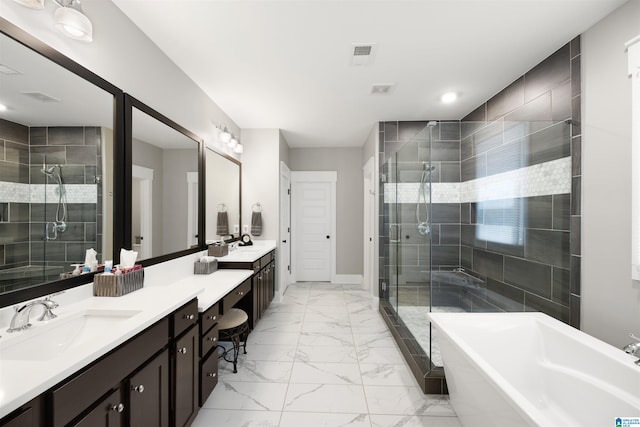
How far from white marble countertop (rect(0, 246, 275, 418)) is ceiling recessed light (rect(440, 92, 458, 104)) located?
285 cm

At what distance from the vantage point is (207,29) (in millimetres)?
1819

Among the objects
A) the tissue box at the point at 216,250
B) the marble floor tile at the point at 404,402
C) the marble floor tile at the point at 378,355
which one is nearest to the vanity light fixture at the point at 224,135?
the tissue box at the point at 216,250

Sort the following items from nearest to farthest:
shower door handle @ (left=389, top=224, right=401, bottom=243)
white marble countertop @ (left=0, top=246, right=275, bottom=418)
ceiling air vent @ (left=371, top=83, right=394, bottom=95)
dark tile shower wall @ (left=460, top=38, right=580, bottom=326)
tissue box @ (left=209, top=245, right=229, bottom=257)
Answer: white marble countertop @ (left=0, top=246, right=275, bottom=418)
dark tile shower wall @ (left=460, top=38, right=580, bottom=326)
ceiling air vent @ (left=371, top=83, right=394, bottom=95)
tissue box @ (left=209, top=245, right=229, bottom=257)
shower door handle @ (left=389, top=224, right=401, bottom=243)

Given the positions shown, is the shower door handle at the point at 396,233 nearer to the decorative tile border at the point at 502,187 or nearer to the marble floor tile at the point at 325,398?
the decorative tile border at the point at 502,187

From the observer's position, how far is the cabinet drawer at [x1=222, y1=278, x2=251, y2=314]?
2.07 m

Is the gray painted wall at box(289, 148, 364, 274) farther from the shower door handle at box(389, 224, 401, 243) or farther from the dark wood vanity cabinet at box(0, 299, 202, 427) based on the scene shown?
the dark wood vanity cabinet at box(0, 299, 202, 427)

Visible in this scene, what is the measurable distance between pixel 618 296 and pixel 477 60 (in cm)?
194

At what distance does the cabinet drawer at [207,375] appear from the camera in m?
1.67

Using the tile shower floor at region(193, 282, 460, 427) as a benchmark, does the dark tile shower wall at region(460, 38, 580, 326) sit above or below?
above

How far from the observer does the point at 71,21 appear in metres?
1.24

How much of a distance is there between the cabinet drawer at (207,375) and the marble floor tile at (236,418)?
0.42 feet

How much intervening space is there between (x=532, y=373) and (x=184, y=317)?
6.88 ft

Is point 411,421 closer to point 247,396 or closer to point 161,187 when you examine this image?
point 247,396

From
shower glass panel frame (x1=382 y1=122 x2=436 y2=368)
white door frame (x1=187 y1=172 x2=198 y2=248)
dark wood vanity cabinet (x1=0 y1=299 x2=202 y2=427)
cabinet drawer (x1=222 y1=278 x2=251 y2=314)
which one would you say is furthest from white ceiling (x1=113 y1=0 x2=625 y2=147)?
cabinet drawer (x1=222 y1=278 x2=251 y2=314)
